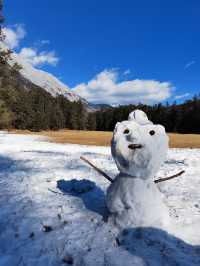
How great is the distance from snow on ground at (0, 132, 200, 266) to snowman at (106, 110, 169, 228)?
19 centimetres

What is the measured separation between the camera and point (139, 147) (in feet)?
16.4

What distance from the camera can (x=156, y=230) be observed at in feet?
16.3

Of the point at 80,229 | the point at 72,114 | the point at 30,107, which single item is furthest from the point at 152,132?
the point at 72,114

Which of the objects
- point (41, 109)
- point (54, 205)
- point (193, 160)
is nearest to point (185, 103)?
point (41, 109)

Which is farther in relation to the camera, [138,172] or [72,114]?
[72,114]

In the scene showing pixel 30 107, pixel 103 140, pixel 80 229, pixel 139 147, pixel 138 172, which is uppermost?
pixel 30 107

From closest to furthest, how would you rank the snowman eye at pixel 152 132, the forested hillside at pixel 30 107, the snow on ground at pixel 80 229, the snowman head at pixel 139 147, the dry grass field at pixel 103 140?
the snow on ground at pixel 80 229 < the snowman head at pixel 139 147 < the snowman eye at pixel 152 132 < the forested hillside at pixel 30 107 < the dry grass field at pixel 103 140

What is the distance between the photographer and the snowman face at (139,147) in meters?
4.98

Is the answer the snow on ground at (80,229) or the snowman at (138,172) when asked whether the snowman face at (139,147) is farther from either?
the snow on ground at (80,229)

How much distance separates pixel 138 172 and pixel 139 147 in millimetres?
423

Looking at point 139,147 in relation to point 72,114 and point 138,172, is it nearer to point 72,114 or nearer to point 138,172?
point 138,172

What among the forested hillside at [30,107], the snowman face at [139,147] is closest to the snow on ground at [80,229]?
the snowman face at [139,147]

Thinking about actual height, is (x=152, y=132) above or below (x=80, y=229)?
above

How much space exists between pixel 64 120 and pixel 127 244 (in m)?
79.9
